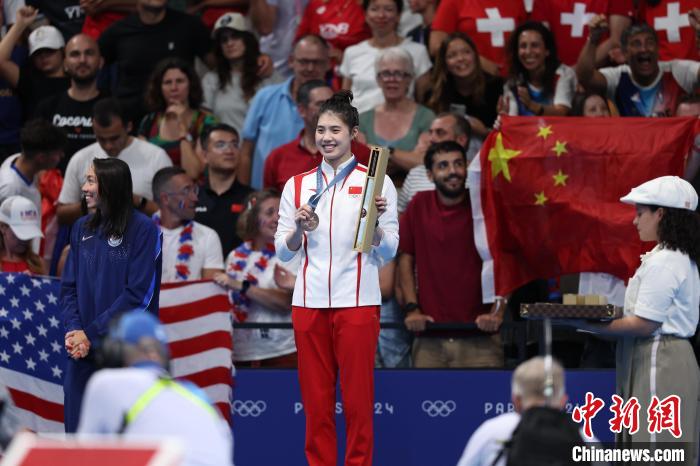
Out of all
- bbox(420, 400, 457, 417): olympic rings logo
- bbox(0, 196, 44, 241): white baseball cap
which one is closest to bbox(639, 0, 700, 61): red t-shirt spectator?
bbox(420, 400, 457, 417): olympic rings logo

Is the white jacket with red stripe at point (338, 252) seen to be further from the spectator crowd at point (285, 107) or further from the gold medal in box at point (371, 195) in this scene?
the spectator crowd at point (285, 107)

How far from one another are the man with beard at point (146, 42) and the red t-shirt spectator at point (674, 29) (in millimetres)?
4169

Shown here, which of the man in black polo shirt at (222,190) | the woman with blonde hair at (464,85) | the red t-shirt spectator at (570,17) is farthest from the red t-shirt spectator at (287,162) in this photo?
the red t-shirt spectator at (570,17)

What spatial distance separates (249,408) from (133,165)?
8.01ft

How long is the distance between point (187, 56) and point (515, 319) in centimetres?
419

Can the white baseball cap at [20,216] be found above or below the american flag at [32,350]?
above

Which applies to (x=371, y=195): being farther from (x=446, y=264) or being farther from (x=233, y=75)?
(x=233, y=75)

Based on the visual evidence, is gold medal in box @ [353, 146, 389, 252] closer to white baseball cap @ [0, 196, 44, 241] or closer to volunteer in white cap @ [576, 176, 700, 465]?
volunteer in white cap @ [576, 176, 700, 465]

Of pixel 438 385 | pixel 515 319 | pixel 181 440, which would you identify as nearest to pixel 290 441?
pixel 438 385

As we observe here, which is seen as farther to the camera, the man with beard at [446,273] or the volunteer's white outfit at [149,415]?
the man with beard at [446,273]

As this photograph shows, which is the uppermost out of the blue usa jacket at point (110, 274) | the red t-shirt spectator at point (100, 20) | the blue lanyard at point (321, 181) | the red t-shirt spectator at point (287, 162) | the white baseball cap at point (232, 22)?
the red t-shirt spectator at point (100, 20)

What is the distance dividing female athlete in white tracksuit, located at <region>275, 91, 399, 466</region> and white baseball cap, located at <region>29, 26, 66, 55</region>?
17.7 feet

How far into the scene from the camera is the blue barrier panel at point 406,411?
9.42m

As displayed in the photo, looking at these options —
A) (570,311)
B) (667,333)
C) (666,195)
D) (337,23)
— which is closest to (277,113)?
(337,23)
